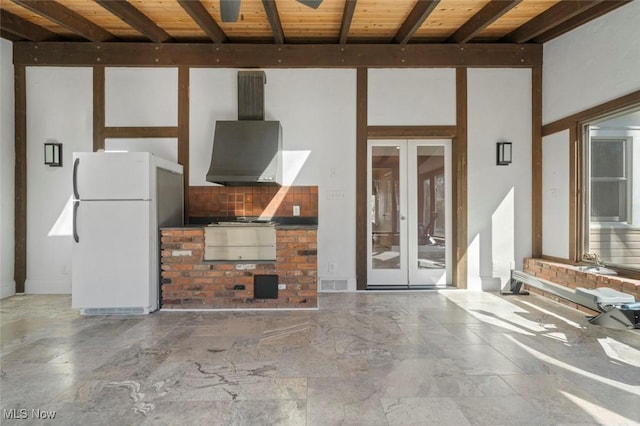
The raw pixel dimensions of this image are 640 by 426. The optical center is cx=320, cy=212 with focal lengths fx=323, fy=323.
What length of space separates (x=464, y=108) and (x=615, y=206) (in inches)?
87.4

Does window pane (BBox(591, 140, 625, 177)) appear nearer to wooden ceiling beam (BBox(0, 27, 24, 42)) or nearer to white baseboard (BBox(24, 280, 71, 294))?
white baseboard (BBox(24, 280, 71, 294))

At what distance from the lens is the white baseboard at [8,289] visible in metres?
4.38

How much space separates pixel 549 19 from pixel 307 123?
3.24 m

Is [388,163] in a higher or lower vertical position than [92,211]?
higher

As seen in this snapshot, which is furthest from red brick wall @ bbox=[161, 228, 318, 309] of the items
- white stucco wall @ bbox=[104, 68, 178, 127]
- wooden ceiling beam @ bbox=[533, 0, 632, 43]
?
wooden ceiling beam @ bbox=[533, 0, 632, 43]

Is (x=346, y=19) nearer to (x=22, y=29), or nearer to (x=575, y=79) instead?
(x=575, y=79)

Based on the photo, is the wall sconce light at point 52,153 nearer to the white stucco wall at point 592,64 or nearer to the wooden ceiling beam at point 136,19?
the wooden ceiling beam at point 136,19

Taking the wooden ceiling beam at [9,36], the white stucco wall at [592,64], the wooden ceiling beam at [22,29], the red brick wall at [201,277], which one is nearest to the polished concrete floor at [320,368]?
the red brick wall at [201,277]

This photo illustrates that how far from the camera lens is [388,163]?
484cm

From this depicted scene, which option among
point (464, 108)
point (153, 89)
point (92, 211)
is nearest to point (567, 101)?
point (464, 108)

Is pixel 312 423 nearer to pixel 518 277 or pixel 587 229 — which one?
pixel 518 277

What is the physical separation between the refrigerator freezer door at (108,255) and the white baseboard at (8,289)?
1.75m

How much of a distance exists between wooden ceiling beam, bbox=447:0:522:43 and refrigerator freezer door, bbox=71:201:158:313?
4577 mm

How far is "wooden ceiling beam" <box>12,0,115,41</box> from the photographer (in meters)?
3.63
